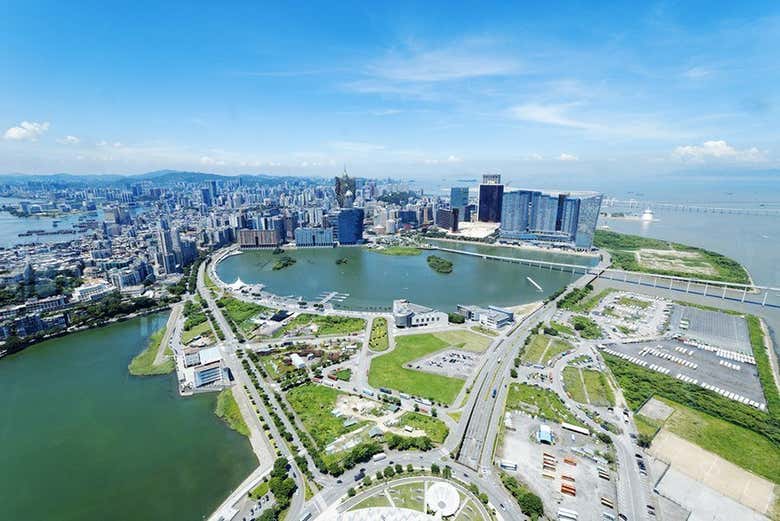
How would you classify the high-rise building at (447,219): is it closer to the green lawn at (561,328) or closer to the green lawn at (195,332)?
the green lawn at (561,328)

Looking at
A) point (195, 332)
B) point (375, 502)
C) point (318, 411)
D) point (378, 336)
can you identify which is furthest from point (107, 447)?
point (378, 336)

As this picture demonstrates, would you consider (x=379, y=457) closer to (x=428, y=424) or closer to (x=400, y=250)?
(x=428, y=424)

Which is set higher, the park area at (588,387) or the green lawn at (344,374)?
the park area at (588,387)

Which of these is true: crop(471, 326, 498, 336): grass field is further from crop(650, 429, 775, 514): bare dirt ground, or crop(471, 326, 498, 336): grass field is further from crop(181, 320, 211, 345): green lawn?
crop(181, 320, 211, 345): green lawn

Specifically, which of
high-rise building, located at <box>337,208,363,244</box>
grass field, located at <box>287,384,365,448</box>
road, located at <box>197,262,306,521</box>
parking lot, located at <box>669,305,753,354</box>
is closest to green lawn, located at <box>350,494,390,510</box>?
road, located at <box>197,262,306,521</box>

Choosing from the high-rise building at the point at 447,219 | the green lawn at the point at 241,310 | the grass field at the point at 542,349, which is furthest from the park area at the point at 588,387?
the high-rise building at the point at 447,219

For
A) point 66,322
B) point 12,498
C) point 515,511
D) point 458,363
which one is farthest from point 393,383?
point 66,322
